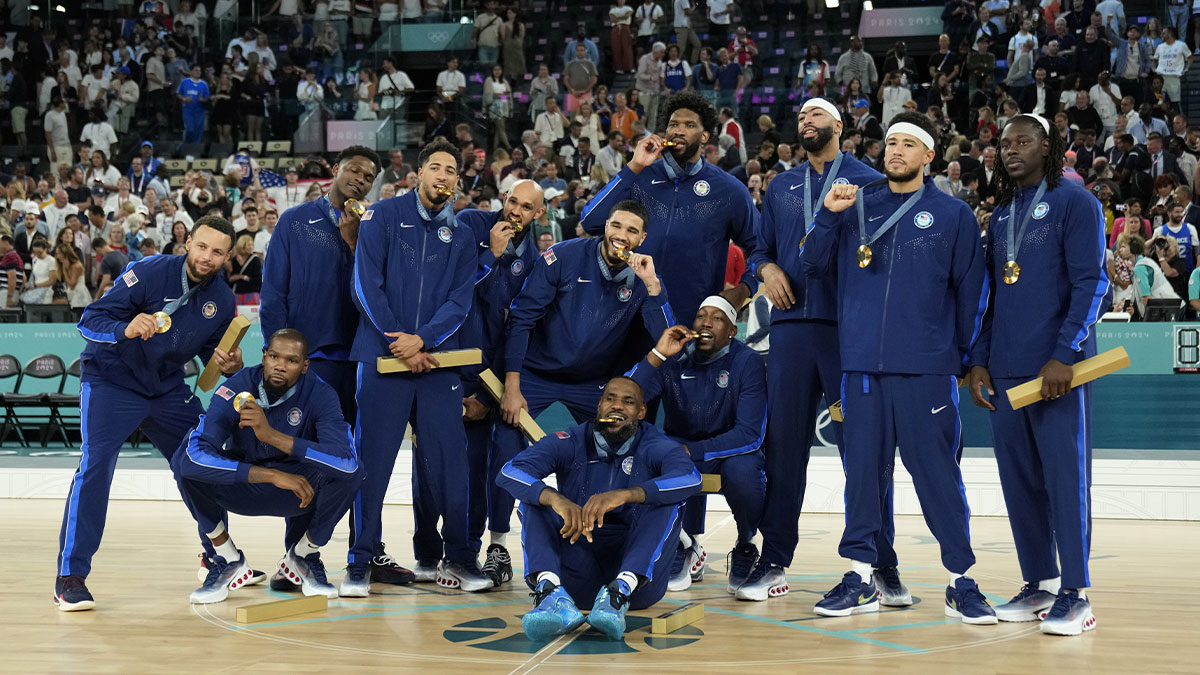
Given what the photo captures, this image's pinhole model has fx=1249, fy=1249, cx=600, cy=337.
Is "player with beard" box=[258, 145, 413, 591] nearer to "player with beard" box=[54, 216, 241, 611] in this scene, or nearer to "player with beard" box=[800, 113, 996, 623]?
"player with beard" box=[54, 216, 241, 611]

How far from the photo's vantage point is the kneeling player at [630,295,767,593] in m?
6.50

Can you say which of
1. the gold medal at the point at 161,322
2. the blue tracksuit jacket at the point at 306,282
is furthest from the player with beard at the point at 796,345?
the gold medal at the point at 161,322

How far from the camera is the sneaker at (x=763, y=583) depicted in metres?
6.44

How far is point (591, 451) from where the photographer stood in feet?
20.0

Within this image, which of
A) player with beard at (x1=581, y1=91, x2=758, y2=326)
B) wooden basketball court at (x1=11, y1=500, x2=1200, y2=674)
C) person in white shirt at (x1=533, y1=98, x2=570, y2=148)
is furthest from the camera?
person in white shirt at (x1=533, y1=98, x2=570, y2=148)

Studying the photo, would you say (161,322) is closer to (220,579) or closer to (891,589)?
(220,579)

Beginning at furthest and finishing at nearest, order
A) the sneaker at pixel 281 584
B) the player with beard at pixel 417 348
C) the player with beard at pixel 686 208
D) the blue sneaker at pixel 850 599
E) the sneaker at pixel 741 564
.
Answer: the player with beard at pixel 686 208 → the sneaker at pixel 741 564 → the sneaker at pixel 281 584 → the player with beard at pixel 417 348 → the blue sneaker at pixel 850 599

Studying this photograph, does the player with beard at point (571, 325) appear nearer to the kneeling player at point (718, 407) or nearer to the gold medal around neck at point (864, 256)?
the kneeling player at point (718, 407)

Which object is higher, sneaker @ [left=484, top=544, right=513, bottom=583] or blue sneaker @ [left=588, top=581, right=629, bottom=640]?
blue sneaker @ [left=588, top=581, right=629, bottom=640]

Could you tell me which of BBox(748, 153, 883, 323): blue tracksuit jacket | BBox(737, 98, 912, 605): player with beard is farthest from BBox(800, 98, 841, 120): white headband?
BBox(748, 153, 883, 323): blue tracksuit jacket

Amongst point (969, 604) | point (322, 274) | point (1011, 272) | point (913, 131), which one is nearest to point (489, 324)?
point (322, 274)

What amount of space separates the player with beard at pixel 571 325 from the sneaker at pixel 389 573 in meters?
0.66

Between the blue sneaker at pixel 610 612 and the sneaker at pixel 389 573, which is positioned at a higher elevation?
the blue sneaker at pixel 610 612

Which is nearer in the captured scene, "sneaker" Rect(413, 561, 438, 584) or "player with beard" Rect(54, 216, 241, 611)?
"player with beard" Rect(54, 216, 241, 611)
